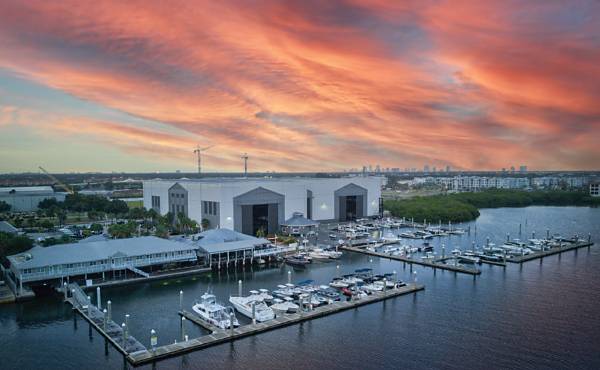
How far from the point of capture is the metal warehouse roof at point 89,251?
58.0 ft

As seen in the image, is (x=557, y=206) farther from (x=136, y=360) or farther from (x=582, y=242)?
(x=136, y=360)

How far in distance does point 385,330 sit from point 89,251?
1304cm

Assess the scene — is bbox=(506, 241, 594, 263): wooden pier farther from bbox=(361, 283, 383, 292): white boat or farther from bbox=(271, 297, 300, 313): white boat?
bbox=(271, 297, 300, 313): white boat

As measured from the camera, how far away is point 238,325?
1376cm

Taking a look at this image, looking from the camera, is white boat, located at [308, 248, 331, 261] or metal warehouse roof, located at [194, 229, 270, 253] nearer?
metal warehouse roof, located at [194, 229, 270, 253]

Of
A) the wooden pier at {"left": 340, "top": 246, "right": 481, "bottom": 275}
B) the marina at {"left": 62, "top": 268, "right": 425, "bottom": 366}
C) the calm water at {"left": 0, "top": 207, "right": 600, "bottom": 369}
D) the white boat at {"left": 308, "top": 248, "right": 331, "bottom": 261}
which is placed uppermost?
the white boat at {"left": 308, "top": 248, "right": 331, "bottom": 261}

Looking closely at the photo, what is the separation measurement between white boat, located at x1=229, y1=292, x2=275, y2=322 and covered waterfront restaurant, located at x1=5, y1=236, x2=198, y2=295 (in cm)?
575

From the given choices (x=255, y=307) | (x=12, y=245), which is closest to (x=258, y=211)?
(x=12, y=245)

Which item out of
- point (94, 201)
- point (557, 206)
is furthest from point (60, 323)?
point (557, 206)

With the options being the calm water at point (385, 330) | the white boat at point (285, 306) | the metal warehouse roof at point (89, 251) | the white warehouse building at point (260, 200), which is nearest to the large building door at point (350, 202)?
the white warehouse building at point (260, 200)

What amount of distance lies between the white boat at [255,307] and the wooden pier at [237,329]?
0.27 metres

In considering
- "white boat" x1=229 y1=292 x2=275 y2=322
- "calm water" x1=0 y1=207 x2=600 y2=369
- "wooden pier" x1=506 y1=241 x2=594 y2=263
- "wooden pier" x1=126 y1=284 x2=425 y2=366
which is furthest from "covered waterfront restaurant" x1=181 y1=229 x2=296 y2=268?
"wooden pier" x1=506 y1=241 x2=594 y2=263

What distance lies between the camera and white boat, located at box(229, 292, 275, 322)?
14.2 metres

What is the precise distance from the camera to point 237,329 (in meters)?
13.4
